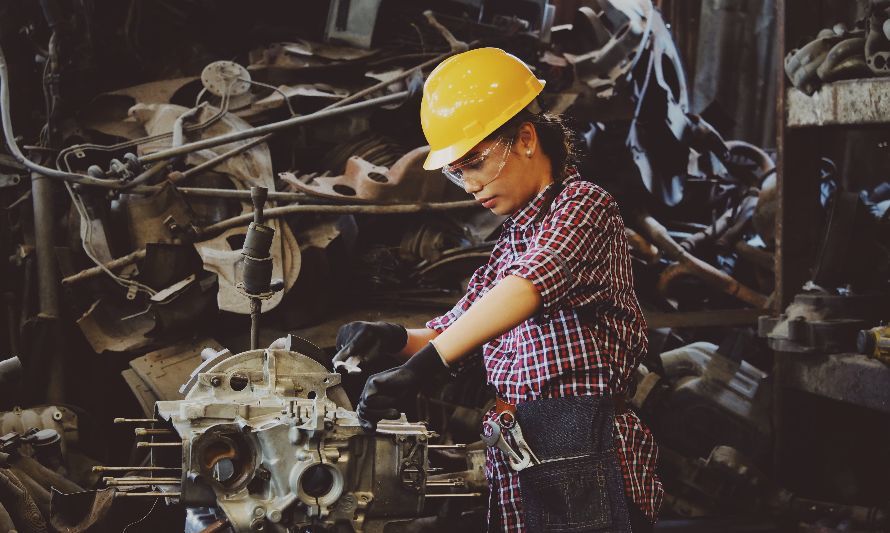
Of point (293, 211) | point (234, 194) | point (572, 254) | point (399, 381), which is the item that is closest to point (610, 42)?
point (293, 211)

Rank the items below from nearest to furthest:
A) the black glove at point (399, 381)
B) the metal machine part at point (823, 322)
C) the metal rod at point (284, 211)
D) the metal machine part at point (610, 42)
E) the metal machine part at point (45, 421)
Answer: the black glove at point (399, 381), the metal machine part at point (45, 421), the metal machine part at point (823, 322), the metal rod at point (284, 211), the metal machine part at point (610, 42)

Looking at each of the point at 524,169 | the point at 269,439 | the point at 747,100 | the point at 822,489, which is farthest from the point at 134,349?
the point at 747,100

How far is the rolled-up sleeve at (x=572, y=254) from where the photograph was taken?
1.82 meters

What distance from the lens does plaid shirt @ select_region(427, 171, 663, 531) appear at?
1.86m

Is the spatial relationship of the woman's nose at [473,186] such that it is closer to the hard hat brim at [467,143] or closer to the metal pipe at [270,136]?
the hard hat brim at [467,143]

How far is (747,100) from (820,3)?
12.5ft

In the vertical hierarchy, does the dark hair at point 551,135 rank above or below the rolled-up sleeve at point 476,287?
above

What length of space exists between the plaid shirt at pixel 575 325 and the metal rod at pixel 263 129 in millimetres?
2219

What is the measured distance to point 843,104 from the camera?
10.8 ft

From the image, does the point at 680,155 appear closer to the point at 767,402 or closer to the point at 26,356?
the point at 767,402

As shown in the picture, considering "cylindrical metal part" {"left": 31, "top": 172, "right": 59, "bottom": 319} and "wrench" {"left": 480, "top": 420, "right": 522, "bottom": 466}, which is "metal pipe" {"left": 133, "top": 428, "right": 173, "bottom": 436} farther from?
"cylindrical metal part" {"left": 31, "top": 172, "right": 59, "bottom": 319}

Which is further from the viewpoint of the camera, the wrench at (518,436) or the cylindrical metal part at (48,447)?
the cylindrical metal part at (48,447)

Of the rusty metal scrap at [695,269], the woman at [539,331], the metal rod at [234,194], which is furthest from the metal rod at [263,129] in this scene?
the woman at [539,331]

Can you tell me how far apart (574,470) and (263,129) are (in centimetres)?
262
